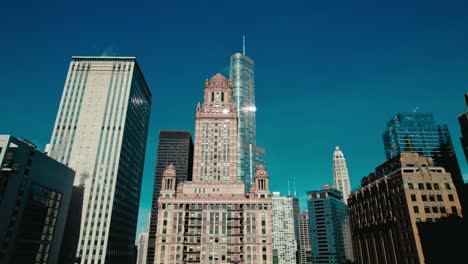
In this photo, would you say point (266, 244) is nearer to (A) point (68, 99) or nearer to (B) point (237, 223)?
(B) point (237, 223)

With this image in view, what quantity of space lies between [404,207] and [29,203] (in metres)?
124

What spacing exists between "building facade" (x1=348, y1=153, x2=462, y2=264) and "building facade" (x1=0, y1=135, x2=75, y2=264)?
121045mm

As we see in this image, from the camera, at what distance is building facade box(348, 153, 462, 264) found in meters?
95.5

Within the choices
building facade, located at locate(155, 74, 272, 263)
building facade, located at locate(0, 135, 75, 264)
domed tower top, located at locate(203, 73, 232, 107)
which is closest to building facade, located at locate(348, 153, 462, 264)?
building facade, located at locate(155, 74, 272, 263)

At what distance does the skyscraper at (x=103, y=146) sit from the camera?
5650 inches

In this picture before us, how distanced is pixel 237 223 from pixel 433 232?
220 feet

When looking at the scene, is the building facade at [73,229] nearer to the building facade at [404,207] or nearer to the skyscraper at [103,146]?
the skyscraper at [103,146]

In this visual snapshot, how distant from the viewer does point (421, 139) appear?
7352 inches

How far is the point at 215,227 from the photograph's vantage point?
12431 centimetres

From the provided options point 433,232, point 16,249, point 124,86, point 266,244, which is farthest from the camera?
point 124,86

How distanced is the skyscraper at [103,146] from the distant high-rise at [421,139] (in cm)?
15299

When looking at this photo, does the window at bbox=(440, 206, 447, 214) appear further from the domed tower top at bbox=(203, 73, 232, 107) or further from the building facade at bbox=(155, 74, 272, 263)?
the domed tower top at bbox=(203, 73, 232, 107)

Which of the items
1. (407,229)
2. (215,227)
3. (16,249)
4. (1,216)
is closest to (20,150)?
(1,216)

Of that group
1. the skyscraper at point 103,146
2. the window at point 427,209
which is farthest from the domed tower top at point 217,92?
the window at point 427,209
